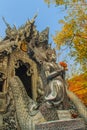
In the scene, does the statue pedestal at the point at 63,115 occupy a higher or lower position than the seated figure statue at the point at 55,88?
lower

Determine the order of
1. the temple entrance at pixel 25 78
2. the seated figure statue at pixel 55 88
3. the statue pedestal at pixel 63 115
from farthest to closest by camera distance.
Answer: the temple entrance at pixel 25 78 → the seated figure statue at pixel 55 88 → the statue pedestal at pixel 63 115

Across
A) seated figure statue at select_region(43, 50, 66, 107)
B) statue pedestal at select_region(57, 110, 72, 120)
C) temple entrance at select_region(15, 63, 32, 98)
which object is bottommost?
statue pedestal at select_region(57, 110, 72, 120)

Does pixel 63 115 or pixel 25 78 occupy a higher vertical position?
pixel 25 78

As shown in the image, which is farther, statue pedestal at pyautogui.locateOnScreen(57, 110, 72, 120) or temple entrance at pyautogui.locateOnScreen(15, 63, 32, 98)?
temple entrance at pyautogui.locateOnScreen(15, 63, 32, 98)

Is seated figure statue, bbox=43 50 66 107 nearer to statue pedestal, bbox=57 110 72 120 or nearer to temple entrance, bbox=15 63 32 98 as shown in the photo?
statue pedestal, bbox=57 110 72 120

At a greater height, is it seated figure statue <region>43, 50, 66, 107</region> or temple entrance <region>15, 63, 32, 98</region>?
temple entrance <region>15, 63, 32, 98</region>

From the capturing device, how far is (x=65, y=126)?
357 inches

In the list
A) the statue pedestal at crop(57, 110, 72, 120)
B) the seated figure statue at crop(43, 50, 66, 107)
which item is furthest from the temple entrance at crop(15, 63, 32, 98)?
the statue pedestal at crop(57, 110, 72, 120)

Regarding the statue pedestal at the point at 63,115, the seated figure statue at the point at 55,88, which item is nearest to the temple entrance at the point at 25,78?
the seated figure statue at the point at 55,88

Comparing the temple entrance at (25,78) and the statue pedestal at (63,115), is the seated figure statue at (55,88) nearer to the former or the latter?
the statue pedestal at (63,115)

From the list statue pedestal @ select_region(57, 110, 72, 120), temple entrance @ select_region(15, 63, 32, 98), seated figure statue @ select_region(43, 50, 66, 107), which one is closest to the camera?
statue pedestal @ select_region(57, 110, 72, 120)

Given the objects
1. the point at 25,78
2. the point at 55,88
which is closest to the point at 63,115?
the point at 55,88

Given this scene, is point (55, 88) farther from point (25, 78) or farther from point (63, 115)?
point (25, 78)

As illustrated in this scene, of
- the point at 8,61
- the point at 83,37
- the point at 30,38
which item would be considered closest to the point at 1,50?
the point at 8,61
